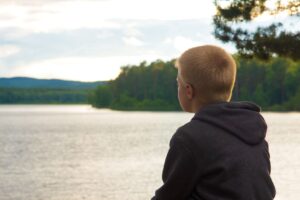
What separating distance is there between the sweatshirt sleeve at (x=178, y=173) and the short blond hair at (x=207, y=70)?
0.17m

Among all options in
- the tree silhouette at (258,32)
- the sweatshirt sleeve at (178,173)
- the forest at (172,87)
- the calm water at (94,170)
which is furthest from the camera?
the forest at (172,87)

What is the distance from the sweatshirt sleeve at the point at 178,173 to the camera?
1.87 meters

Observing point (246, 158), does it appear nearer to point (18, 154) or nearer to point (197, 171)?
point (197, 171)

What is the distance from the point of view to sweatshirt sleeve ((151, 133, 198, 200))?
1867mm

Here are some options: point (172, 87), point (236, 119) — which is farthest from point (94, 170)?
point (172, 87)

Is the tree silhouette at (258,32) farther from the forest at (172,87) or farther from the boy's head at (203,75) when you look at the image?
the forest at (172,87)

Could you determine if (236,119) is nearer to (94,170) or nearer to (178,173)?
(178,173)

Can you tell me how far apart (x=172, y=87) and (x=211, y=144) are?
12136 cm

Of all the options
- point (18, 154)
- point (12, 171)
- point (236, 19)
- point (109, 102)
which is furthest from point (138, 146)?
point (109, 102)

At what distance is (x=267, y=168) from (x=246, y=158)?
0.33 feet

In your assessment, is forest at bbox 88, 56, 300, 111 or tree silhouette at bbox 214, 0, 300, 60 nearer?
tree silhouette at bbox 214, 0, 300, 60

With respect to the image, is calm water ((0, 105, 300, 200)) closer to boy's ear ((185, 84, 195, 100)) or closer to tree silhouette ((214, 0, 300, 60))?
tree silhouette ((214, 0, 300, 60))

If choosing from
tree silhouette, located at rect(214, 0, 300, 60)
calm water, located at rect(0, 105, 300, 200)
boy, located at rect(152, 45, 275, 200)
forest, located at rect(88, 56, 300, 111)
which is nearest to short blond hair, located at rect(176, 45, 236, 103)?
boy, located at rect(152, 45, 275, 200)

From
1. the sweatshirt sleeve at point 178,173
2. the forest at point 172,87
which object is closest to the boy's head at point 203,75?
the sweatshirt sleeve at point 178,173
